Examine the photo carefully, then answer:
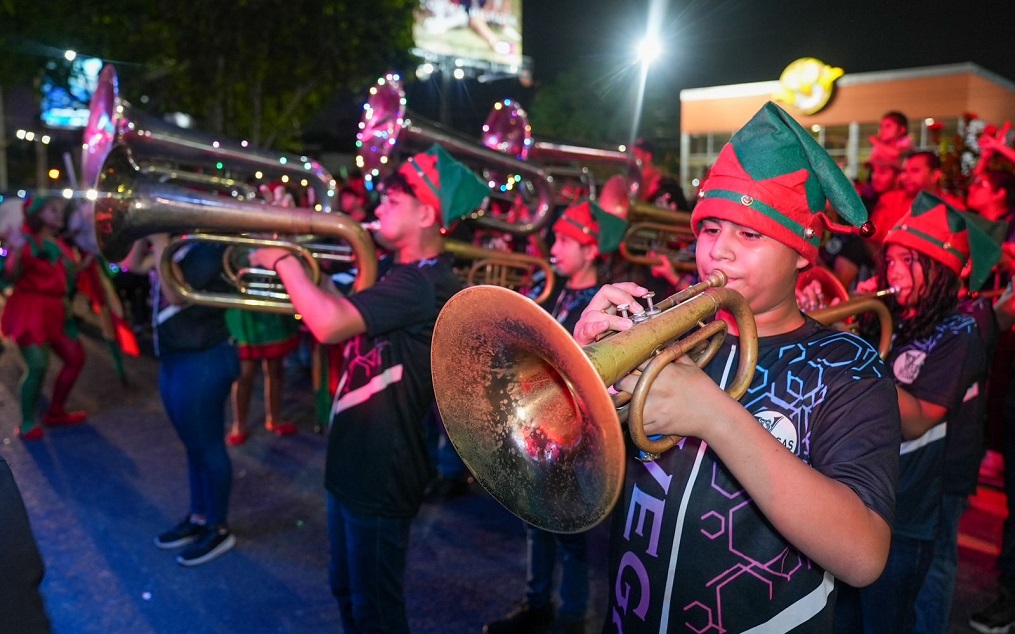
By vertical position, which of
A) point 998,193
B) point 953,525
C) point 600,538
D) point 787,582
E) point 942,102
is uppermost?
point 942,102

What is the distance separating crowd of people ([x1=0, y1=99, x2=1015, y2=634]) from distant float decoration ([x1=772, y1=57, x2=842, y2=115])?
568 inches

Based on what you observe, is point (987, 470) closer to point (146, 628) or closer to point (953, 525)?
point (953, 525)

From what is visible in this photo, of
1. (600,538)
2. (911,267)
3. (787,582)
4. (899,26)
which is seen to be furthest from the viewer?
(899,26)

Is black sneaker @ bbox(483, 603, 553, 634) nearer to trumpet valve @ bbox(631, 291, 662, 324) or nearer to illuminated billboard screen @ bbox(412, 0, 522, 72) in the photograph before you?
trumpet valve @ bbox(631, 291, 662, 324)

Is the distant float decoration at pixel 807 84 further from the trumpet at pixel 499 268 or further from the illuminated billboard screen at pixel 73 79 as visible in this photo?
the illuminated billboard screen at pixel 73 79

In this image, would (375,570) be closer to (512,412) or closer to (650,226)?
(512,412)

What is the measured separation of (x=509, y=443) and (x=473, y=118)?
1205 inches

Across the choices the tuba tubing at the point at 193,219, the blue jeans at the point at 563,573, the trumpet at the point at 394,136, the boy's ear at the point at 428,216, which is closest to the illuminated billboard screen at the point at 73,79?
the trumpet at the point at 394,136

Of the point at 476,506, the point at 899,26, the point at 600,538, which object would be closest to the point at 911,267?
the point at 600,538

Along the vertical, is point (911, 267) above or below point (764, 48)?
below

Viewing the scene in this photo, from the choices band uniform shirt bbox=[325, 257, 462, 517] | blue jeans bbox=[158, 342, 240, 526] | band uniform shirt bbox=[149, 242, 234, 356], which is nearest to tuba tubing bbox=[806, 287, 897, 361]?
band uniform shirt bbox=[325, 257, 462, 517]

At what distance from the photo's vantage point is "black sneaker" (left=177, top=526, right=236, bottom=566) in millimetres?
3969

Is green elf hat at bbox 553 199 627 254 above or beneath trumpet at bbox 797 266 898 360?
above

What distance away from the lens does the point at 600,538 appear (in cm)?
447
